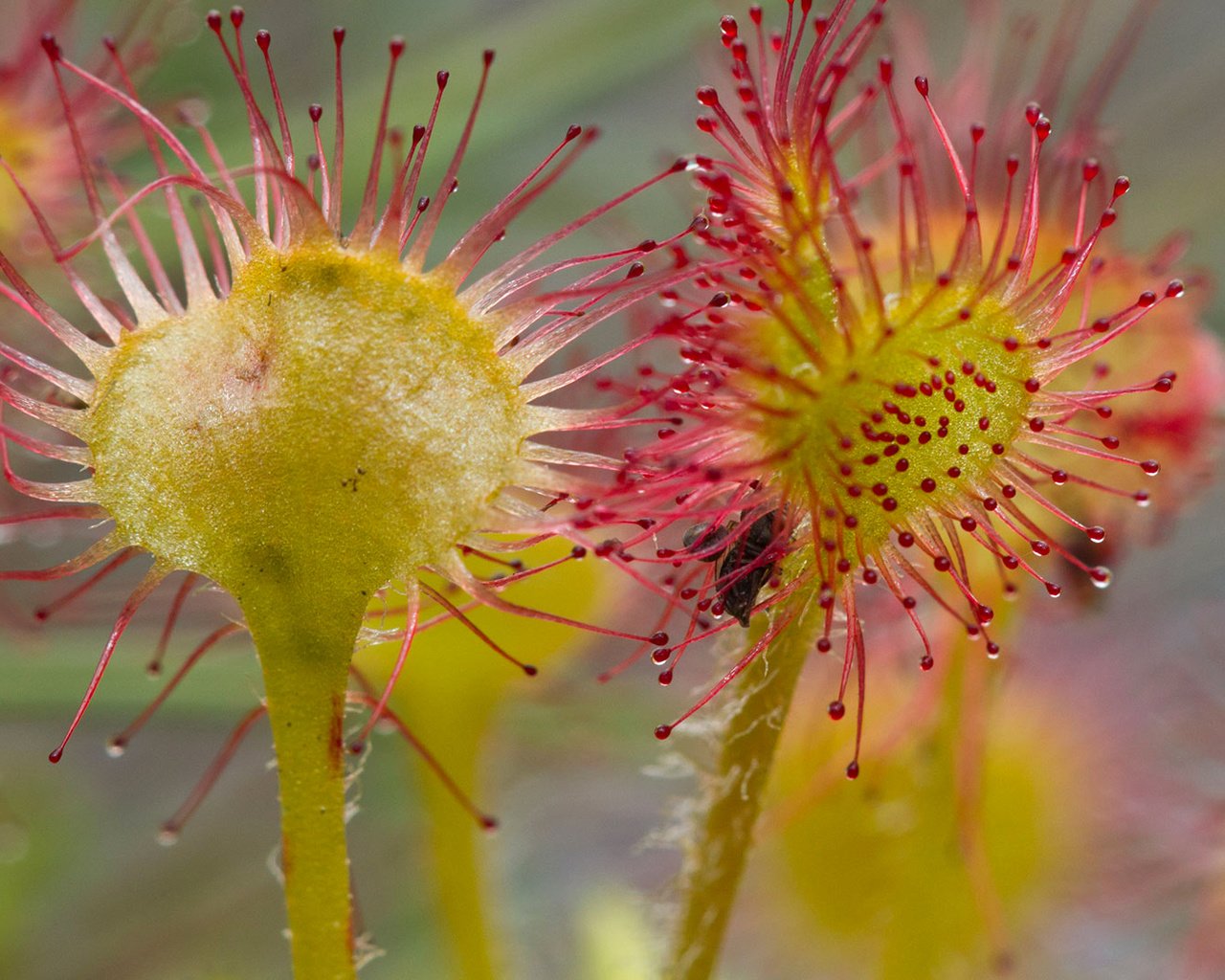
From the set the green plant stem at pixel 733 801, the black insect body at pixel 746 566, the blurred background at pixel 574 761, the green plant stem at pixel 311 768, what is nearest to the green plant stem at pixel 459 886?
the blurred background at pixel 574 761

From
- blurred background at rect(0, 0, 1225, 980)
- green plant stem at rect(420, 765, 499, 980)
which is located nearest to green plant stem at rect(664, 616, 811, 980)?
blurred background at rect(0, 0, 1225, 980)

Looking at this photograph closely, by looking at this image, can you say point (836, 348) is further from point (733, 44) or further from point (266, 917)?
point (266, 917)

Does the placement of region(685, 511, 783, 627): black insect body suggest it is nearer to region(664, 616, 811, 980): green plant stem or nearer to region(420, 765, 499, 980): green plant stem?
region(664, 616, 811, 980): green plant stem

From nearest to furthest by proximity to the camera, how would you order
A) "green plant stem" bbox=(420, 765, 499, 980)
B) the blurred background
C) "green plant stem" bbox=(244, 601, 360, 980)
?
1. "green plant stem" bbox=(244, 601, 360, 980)
2. "green plant stem" bbox=(420, 765, 499, 980)
3. the blurred background

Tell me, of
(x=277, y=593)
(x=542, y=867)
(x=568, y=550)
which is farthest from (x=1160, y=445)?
(x=542, y=867)

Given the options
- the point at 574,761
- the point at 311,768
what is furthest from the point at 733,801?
the point at 574,761

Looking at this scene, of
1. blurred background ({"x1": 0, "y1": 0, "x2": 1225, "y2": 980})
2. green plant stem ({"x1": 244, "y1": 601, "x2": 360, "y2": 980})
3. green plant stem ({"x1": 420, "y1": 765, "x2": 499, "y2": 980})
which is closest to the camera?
green plant stem ({"x1": 244, "y1": 601, "x2": 360, "y2": 980})

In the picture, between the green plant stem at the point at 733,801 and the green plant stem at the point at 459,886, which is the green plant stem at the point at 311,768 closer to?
the green plant stem at the point at 733,801
